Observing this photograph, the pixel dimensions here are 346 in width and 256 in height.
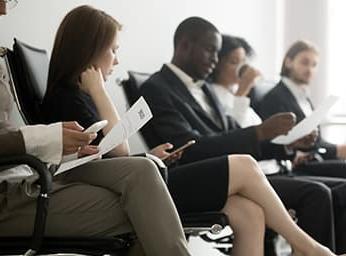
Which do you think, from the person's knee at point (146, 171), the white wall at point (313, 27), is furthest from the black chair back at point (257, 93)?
the person's knee at point (146, 171)

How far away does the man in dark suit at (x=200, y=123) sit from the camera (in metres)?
2.30

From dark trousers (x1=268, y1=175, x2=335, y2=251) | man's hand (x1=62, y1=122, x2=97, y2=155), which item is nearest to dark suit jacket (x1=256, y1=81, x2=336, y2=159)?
dark trousers (x1=268, y1=175, x2=335, y2=251)

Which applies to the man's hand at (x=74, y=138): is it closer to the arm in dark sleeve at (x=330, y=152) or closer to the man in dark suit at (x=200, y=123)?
the man in dark suit at (x=200, y=123)

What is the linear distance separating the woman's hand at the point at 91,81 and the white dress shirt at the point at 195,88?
0.63 metres

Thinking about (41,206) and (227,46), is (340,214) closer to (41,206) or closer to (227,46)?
(227,46)

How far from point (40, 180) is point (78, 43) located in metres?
0.59

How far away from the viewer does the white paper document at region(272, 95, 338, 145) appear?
2.58 metres

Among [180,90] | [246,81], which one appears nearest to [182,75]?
[180,90]

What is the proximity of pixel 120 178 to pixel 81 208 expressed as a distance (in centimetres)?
12

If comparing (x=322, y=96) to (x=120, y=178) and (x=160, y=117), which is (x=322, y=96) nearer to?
(x=160, y=117)

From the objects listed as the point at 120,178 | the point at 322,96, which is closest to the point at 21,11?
the point at 120,178

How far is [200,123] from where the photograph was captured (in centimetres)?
248

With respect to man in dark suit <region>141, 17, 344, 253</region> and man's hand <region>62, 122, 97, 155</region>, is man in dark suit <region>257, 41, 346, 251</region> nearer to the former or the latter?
man in dark suit <region>141, 17, 344, 253</region>

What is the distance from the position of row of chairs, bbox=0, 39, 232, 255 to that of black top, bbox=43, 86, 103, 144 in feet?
0.21
